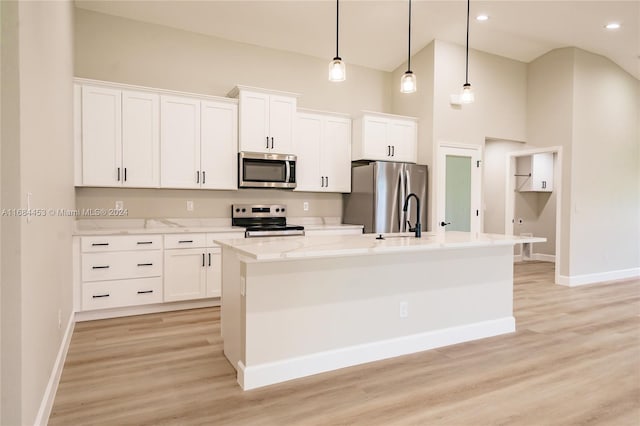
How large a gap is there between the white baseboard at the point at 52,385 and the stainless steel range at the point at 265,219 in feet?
7.03

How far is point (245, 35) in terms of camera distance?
5043 millimetres

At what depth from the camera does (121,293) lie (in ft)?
13.2

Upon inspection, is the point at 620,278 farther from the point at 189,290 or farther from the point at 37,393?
the point at 37,393

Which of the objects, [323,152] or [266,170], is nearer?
[266,170]

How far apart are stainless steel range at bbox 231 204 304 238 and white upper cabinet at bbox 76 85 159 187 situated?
3.63 ft

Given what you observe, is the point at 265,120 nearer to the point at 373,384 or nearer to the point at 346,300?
the point at 346,300

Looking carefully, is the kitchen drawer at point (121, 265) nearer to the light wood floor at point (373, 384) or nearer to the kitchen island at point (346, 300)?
the light wood floor at point (373, 384)

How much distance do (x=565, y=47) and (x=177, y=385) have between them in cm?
665

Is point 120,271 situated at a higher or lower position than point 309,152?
lower

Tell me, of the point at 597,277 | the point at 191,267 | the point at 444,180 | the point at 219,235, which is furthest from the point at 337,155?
the point at 597,277

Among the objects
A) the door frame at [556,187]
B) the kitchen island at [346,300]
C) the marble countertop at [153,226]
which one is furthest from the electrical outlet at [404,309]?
the door frame at [556,187]

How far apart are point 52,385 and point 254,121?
3352 mm

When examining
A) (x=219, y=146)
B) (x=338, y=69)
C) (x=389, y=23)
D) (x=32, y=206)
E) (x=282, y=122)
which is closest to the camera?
(x=32, y=206)

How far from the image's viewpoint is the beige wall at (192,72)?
442 cm
